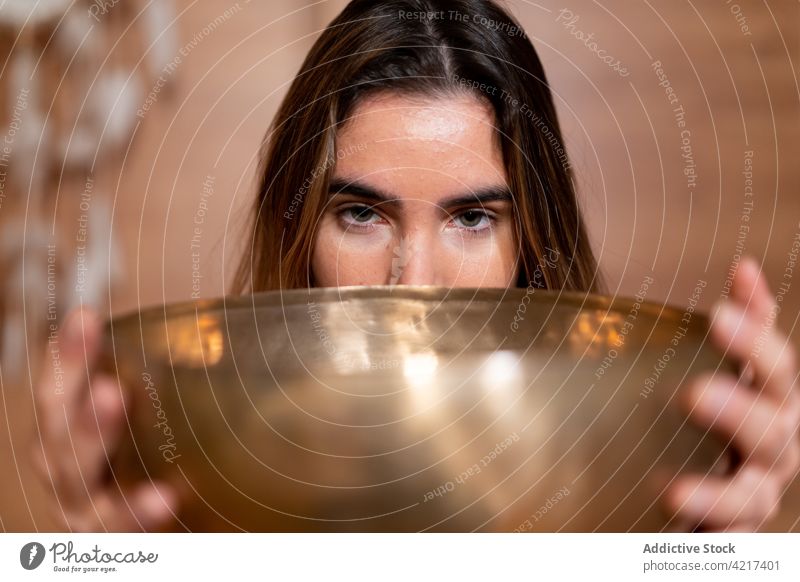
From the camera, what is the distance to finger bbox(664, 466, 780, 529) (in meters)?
0.28

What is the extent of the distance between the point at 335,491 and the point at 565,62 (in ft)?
1.42

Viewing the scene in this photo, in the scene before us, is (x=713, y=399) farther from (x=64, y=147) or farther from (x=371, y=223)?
(x=64, y=147)

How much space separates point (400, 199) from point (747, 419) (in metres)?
0.23

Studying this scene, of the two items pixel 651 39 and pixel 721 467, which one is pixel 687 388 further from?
pixel 651 39

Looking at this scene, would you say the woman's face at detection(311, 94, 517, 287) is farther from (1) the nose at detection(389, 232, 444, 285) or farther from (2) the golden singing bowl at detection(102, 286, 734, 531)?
(2) the golden singing bowl at detection(102, 286, 734, 531)

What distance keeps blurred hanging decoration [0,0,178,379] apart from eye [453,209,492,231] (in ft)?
0.69

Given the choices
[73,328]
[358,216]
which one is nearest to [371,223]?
[358,216]

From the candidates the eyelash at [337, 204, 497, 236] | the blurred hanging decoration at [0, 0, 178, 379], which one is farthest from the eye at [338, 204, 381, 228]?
the blurred hanging decoration at [0, 0, 178, 379]

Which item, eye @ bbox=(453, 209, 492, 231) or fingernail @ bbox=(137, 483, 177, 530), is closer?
fingernail @ bbox=(137, 483, 177, 530)

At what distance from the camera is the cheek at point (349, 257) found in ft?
1.62

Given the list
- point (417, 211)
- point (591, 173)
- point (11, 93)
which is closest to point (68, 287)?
point (11, 93)

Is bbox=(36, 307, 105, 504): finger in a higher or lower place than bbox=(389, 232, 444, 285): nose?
lower

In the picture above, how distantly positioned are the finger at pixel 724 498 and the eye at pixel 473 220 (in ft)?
0.66

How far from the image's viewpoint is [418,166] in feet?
1.57
